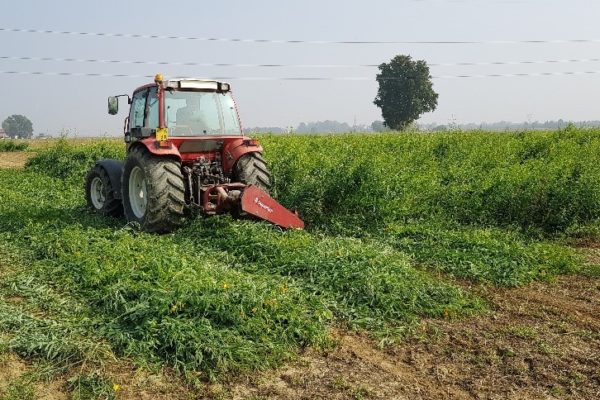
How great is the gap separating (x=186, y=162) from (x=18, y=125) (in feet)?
376

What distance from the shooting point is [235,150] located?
822 centimetres

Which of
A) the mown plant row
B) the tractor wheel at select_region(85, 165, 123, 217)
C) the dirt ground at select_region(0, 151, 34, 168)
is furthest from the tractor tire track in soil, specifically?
the dirt ground at select_region(0, 151, 34, 168)

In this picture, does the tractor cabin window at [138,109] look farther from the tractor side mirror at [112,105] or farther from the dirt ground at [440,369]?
the dirt ground at [440,369]

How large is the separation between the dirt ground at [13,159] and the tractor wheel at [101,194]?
12821 mm

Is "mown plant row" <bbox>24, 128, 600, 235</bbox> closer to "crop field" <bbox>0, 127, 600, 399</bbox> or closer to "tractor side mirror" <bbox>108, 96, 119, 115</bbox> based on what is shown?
"crop field" <bbox>0, 127, 600, 399</bbox>

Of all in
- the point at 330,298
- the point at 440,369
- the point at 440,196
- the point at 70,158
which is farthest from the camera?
the point at 70,158

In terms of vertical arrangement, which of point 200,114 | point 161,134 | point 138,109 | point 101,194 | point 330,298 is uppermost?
point 138,109

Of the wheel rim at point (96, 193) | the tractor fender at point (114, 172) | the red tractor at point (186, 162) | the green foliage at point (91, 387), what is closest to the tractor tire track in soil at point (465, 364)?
the green foliage at point (91, 387)

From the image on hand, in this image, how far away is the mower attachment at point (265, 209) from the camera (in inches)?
285

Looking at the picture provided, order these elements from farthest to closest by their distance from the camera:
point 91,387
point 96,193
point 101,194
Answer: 1. point 96,193
2. point 101,194
3. point 91,387

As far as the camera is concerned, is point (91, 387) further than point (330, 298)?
No

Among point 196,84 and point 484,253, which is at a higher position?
point 196,84

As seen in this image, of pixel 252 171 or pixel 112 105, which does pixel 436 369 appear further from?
pixel 112 105

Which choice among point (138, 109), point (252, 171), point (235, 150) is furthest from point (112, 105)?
point (252, 171)
